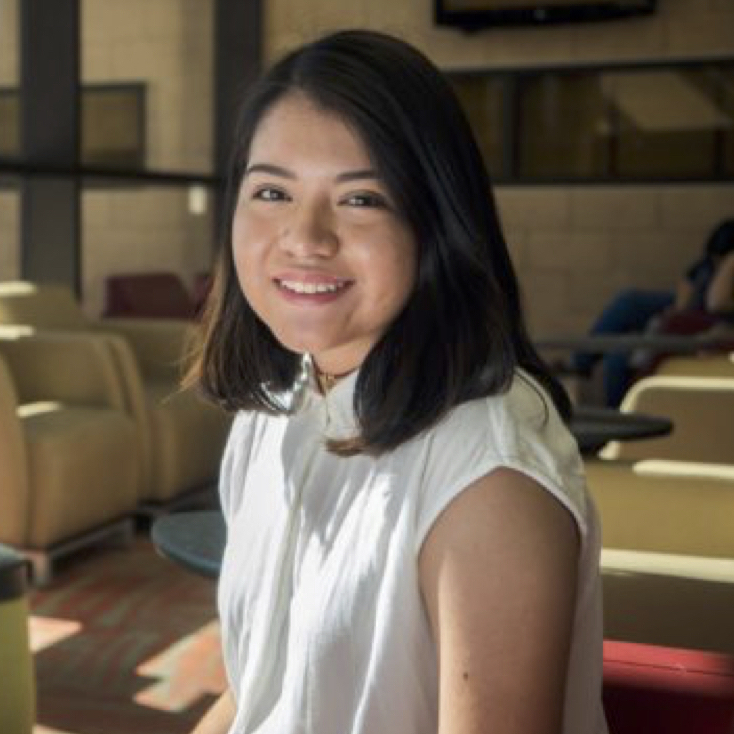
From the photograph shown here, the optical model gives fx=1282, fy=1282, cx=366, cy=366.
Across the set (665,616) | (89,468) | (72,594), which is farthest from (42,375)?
(665,616)

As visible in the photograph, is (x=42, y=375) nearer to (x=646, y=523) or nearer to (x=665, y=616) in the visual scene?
(x=646, y=523)

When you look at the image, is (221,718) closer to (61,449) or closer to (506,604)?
(506,604)

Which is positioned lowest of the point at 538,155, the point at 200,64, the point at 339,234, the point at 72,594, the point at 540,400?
the point at 72,594

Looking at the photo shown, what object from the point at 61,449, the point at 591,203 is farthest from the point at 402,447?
the point at 591,203

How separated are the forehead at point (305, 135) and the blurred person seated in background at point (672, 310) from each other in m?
4.84

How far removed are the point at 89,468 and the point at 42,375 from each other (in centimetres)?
60

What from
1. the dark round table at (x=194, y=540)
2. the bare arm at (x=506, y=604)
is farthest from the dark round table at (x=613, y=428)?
the bare arm at (x=506, y=604)

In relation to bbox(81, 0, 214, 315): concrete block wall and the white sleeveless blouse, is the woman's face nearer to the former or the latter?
the white sleeveless blouse

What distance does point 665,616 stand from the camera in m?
1.89

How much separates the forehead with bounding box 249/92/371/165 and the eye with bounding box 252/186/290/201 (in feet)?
0.09

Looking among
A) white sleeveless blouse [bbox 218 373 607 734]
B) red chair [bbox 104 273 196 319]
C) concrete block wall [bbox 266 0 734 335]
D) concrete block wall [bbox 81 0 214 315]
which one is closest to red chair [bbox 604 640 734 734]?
white sleeveless blouse [bbox 218 373 607 734]

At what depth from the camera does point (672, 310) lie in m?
6.46

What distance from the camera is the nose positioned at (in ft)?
3.56

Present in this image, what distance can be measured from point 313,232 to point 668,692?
60 centimetres
